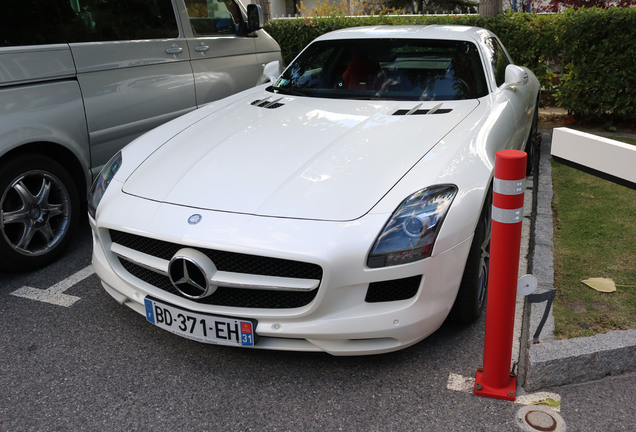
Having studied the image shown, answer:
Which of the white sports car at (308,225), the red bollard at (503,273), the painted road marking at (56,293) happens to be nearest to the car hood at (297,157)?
the white sports car at (308,225)

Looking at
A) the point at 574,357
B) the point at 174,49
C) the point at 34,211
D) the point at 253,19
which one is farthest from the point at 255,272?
the point at 253,19

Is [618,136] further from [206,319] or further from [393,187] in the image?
[206,319]

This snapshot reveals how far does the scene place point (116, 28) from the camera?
14.7 feet

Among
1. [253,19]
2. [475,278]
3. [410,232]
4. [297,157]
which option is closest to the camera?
[410,232]

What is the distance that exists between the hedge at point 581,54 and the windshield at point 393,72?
356cm

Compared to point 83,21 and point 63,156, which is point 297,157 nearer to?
point 63,156

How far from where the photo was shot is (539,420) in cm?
242

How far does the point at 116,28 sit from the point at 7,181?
4.92 feet

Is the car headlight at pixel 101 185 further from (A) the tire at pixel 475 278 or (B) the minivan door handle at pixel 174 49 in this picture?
(A) the tire at pixel 475 278

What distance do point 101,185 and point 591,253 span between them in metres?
2.92

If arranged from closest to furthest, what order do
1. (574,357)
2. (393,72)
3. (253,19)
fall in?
1. (574,357)
2. (393,72)
3. (253,19)

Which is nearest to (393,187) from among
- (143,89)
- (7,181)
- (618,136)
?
(7,181)

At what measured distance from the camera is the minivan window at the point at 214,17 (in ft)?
17.4

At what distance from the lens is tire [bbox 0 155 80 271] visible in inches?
144
